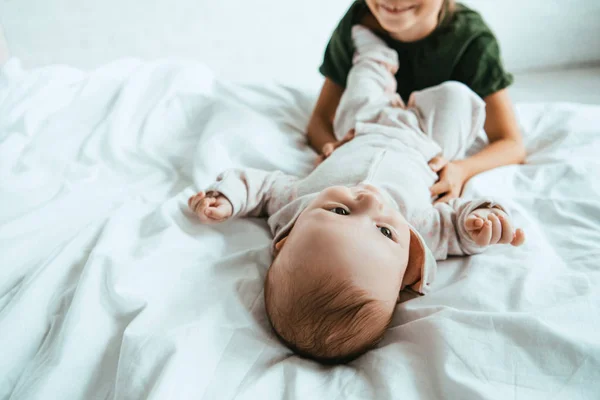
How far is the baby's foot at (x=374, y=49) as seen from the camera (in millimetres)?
1165

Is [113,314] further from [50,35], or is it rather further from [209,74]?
[50,35]

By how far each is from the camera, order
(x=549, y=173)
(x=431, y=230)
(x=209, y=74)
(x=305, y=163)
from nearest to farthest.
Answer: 1. (x=431, y=230)
2. (x=549, y=173)
3. (x=305, y=163)
4. (x=209, y=74)

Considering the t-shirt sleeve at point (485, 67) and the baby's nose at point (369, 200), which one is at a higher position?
the t-shirt sleeve at point (485, 67)

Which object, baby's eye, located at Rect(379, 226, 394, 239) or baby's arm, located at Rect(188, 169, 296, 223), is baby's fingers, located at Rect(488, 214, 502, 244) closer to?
baby's eye, located at Rect(379, 226, 394, 239)

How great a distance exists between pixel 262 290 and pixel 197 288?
0.31ft

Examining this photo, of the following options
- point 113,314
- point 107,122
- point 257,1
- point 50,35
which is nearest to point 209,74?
point 107,122

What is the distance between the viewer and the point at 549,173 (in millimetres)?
979

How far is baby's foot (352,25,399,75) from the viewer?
117cm

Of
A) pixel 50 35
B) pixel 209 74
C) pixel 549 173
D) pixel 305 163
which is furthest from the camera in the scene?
pixel 50 35

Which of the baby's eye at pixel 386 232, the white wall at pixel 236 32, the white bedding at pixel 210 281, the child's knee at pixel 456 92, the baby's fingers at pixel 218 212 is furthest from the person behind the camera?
the white wall at pixel 236 32

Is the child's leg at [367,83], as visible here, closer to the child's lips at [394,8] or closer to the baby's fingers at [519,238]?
the child's lips at [394,8]

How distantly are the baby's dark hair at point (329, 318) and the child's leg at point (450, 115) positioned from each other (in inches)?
20.1

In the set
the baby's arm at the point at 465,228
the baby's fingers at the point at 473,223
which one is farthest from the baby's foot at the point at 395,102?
the baby's fingers at the point at 473,223

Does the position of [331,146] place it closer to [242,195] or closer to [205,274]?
[242,195]
